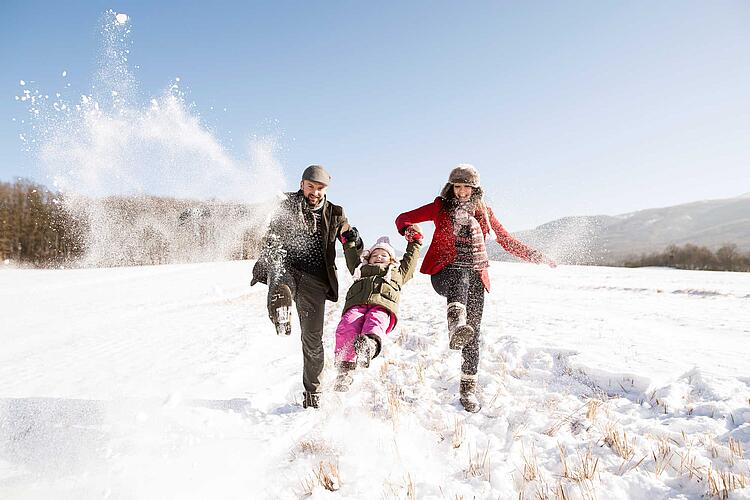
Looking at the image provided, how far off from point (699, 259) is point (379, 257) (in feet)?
178

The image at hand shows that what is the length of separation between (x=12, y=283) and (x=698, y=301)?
1320 inches

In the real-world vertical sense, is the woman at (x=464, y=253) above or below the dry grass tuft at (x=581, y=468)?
above

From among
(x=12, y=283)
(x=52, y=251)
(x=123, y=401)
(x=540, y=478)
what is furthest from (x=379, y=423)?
(x=52, y=251)

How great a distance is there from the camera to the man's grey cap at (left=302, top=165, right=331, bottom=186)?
12.5 ft

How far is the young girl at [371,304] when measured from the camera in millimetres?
3631

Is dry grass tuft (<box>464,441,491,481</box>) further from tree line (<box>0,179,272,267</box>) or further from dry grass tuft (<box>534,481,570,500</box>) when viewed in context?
tree line (<box>0,179,272,267</box>)

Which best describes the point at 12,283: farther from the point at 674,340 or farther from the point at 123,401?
the point at 674,340

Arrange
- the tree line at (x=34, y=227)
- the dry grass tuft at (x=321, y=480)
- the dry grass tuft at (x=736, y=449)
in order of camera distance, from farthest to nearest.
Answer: the tree line at (x=34, y=227) < the dry grass tuft at (x=736, y=449) < the dry grass tuft at (x=321, y=480)

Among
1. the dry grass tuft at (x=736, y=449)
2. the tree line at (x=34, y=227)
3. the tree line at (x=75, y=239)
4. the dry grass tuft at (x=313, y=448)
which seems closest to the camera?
the dry grass tuft at (x=736, y=449)

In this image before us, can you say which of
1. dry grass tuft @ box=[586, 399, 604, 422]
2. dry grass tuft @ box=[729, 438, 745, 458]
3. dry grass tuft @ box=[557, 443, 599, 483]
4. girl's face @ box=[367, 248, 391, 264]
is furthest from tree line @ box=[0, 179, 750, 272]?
dry grass tuft @ box=[729, 438, 745, 458]

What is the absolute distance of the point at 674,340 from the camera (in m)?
6.27

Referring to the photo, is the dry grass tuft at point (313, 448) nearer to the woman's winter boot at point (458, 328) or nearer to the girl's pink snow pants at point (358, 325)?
the girl's pink snow pants at point (358, 325)

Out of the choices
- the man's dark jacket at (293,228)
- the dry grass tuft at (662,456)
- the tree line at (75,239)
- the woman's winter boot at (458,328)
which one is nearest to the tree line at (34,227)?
the tree line at (75,239)

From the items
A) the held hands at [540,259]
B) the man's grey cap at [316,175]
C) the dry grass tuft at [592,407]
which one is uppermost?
the man's grey cap at [316,175]
